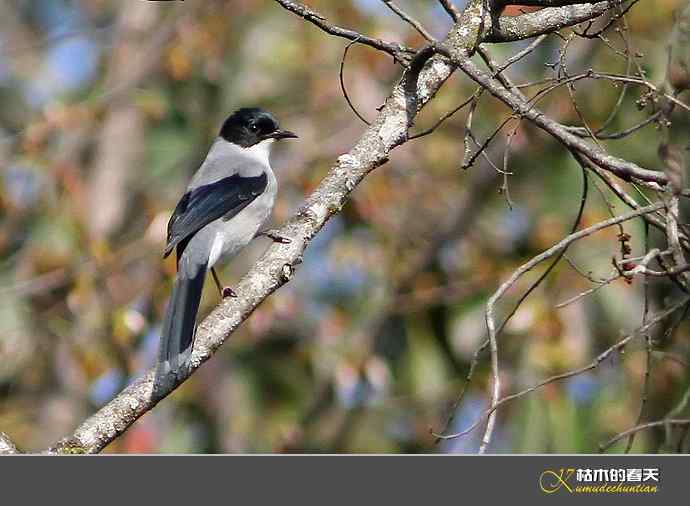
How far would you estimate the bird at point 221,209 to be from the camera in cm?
433

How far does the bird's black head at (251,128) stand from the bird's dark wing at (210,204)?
60 centimetres

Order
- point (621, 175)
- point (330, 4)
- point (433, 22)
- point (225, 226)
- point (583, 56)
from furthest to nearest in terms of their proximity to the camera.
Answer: point (330, 4), point (433, 22), point (583, 56), point (225, 226), point (621, 175)

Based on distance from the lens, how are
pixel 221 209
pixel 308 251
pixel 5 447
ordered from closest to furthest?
pixel 5 447
pixel 221 209
pixel 308 251

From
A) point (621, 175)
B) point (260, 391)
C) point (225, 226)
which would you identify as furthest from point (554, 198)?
point (621, 175)

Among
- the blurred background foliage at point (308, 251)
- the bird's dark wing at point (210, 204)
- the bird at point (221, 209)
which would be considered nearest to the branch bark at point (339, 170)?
the bird at point (221, 209)

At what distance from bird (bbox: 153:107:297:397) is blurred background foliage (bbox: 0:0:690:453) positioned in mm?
1539

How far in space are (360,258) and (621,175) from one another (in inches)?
241

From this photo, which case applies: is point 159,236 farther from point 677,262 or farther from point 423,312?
point 677,262

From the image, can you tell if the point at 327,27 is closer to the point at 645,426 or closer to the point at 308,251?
the point at 645,426

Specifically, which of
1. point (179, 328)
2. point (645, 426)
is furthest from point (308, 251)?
point (645, 426)

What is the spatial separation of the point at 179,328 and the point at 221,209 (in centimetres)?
144

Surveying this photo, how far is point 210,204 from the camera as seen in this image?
514cm

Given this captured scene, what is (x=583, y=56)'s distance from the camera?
7.90 m

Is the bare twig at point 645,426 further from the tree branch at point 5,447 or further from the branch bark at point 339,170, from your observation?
the tree branch at point 5,447
